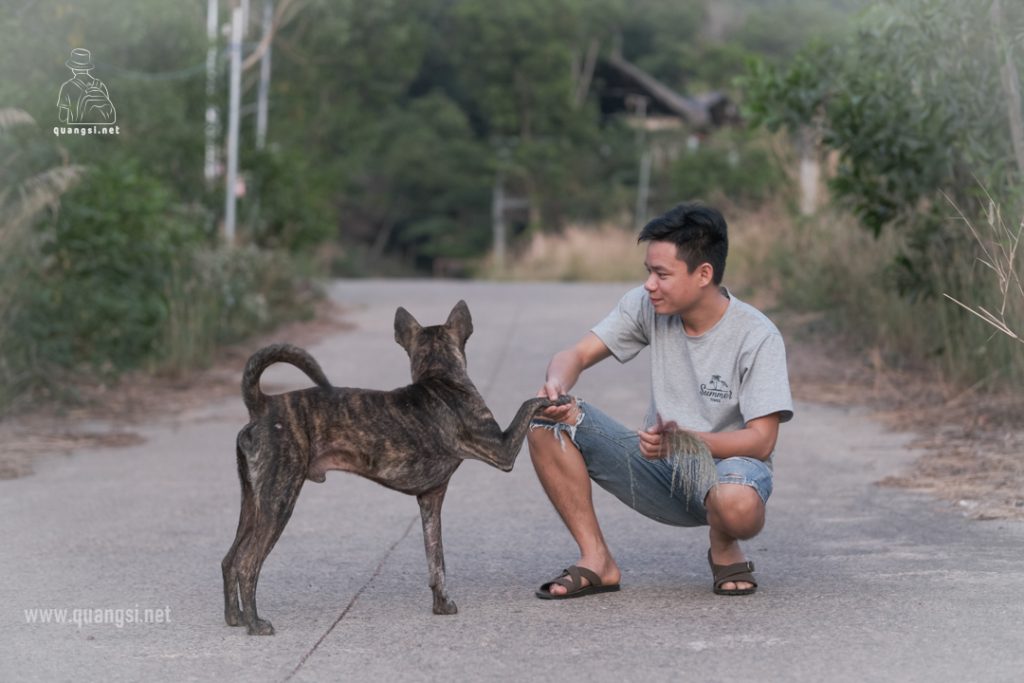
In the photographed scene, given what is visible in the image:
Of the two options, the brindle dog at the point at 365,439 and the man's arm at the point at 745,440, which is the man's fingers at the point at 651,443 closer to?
the man's arm at the point at 745,440

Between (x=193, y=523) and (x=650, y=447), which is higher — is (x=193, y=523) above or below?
below

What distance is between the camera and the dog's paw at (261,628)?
5215 mm

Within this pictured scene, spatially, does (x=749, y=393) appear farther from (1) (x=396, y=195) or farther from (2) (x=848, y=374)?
(1) (x=396, y=195)

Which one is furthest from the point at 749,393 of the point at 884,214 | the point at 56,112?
the point at 56,112

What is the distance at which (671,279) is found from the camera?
5.58 meters

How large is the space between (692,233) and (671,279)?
193 millimetres

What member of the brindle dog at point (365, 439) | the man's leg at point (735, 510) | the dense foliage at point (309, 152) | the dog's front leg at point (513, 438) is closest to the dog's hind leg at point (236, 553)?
the brindle dog at point (365, 439)

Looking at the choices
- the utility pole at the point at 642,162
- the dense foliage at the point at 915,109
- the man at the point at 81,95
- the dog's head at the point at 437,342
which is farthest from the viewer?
the utility pole at the point at 642,162

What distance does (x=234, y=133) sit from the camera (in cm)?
2047

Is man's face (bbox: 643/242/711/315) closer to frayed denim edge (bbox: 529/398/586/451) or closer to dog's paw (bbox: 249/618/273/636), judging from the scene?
frayed denim edge (bbox: 529/398/586/451)

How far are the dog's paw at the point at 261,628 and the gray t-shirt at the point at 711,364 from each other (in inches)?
67.4

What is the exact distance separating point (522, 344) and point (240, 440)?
10804 mm

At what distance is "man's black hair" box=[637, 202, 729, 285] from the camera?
5570 mm

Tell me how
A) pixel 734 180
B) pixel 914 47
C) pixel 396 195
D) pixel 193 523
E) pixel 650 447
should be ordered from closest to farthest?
pixel 650 447 → pixel 193 523 → pixel 914 47 → pixel 734 180 → pixel 396 195
